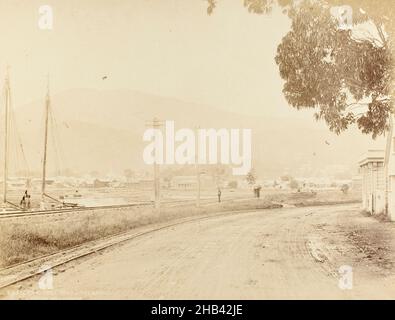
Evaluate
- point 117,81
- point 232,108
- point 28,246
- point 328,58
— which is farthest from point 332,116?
point 28,246

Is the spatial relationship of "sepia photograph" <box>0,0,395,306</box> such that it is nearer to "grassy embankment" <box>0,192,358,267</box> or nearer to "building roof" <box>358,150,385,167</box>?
"grassy embankment" <box>0,192,358,267</box>

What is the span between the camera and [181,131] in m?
15.3

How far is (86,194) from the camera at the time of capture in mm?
20109

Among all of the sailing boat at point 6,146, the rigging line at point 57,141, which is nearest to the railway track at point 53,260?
the rigging line at point 57,141

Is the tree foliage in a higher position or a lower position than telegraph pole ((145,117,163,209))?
higher

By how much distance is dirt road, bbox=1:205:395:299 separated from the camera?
9930 mm

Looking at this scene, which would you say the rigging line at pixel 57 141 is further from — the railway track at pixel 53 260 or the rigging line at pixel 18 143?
the railway track at pixel 53 260

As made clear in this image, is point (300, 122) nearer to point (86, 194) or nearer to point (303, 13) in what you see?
point (303, 13)

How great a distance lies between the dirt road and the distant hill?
3289mm

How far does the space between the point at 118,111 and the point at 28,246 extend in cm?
498
